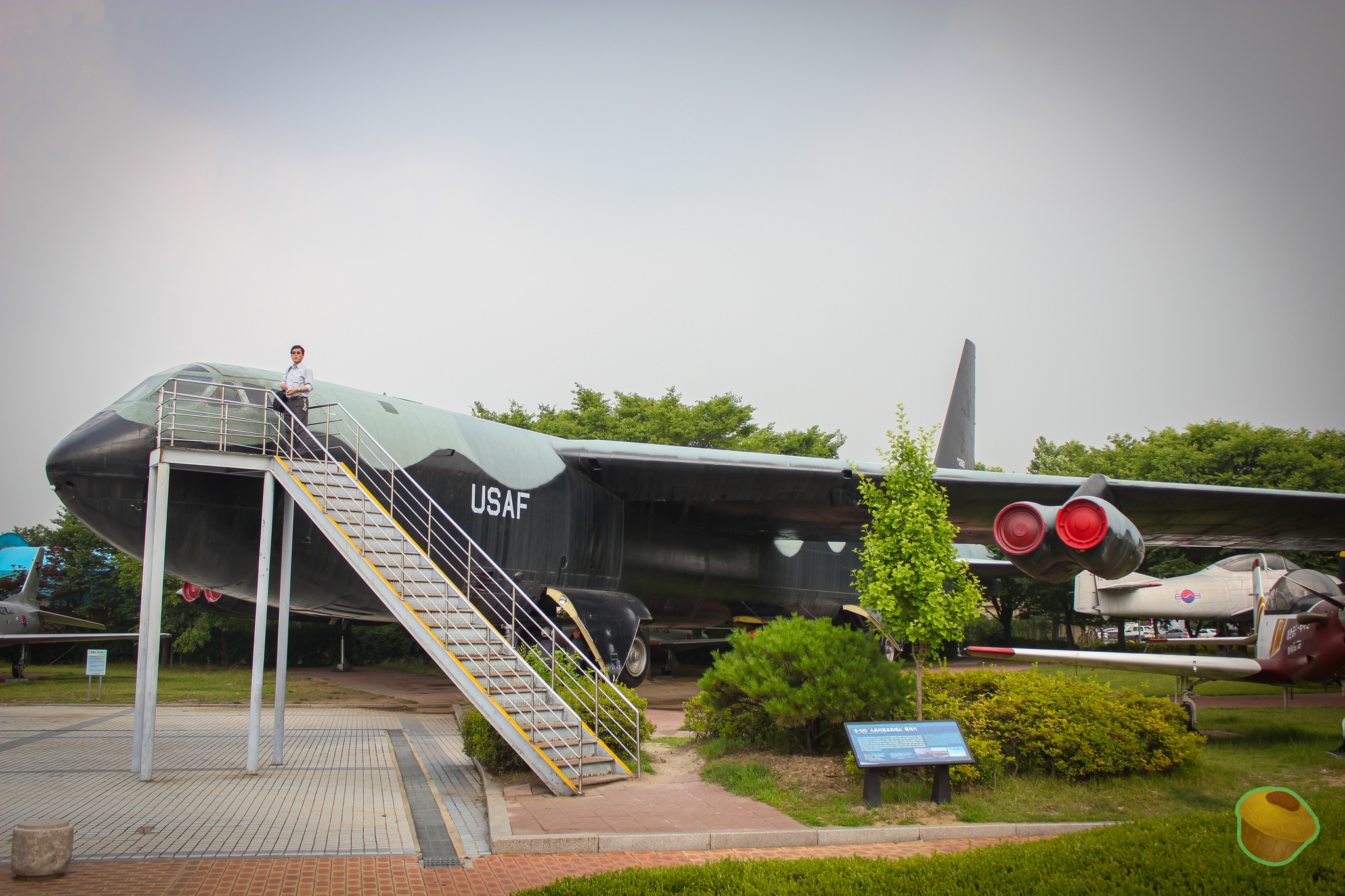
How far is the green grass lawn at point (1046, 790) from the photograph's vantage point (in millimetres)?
7988

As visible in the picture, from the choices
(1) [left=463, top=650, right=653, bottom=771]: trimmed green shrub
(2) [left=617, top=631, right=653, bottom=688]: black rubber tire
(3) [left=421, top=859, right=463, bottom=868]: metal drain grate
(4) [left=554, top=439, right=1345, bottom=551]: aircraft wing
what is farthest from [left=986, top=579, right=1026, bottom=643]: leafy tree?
(3) [left=421, top=859, right=463, bottom=868]: metal drain grate

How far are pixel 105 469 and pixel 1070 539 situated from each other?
37.9ft

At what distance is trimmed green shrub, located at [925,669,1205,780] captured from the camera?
8.95 metres

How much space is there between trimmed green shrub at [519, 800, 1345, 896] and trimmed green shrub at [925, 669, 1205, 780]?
3.01 metres

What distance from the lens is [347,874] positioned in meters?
6.11

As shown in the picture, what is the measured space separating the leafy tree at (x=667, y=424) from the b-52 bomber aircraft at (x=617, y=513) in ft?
62.9

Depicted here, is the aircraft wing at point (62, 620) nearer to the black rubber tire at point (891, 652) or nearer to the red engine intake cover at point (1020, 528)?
the black rubber tire at point (891, 652)

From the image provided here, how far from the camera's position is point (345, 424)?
40.4 feet

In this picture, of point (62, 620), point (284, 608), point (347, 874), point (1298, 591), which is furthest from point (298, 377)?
point (62, 620)

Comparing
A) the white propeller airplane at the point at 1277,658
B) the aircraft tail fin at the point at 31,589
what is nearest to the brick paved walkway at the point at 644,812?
the white propeller airplane at the point at 1277,658

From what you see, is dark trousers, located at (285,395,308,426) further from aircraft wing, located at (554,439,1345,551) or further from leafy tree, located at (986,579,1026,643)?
leafy tree, located at (986,579,1026,643)

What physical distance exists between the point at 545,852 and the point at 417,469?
7.41 metres

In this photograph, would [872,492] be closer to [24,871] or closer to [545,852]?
[545,852]

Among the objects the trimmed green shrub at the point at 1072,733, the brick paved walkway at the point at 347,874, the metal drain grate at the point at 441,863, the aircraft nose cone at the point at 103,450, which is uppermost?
the aircraft nose cone at the point at 103,450
